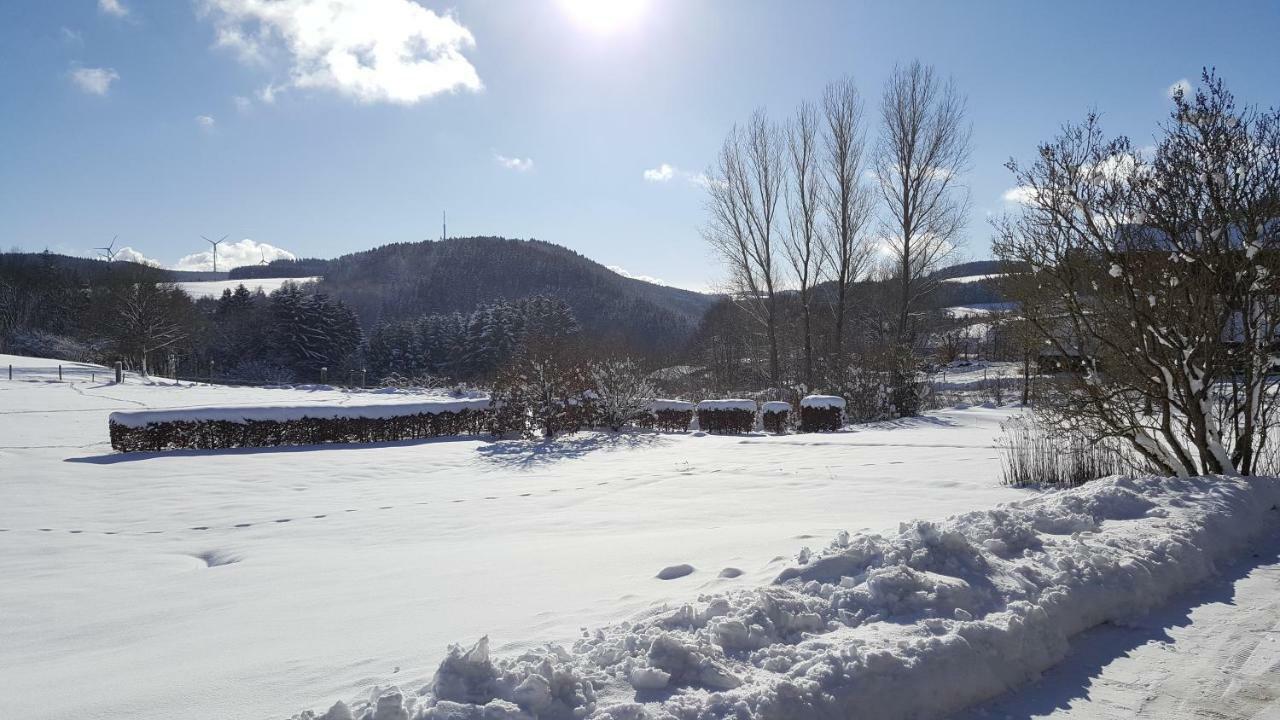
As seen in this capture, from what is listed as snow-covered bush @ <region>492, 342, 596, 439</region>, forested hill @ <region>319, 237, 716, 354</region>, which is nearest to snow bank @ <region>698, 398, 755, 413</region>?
snow-covered bush @ <region>492, 342, 596, 439</region>

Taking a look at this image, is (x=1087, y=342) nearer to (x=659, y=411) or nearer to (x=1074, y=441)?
(x=1074, y=441)

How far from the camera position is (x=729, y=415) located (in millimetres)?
17625

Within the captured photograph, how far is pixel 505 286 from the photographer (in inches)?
4471

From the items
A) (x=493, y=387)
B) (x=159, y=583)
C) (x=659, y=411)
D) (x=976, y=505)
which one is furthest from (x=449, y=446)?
(x=976, y=505)

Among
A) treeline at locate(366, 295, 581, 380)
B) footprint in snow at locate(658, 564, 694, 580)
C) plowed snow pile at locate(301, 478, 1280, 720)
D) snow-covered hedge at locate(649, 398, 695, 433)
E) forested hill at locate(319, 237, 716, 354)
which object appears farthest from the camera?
forested hill at locate(319, 237, 716, 354)

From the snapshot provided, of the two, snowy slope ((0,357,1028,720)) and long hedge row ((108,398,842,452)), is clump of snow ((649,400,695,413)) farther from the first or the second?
snowy slope ((0,357,1028,720))

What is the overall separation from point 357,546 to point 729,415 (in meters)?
12.6

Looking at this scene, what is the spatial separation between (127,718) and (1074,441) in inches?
360

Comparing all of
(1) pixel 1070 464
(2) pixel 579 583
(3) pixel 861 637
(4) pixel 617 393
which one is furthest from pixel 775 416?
(3) pixel 861 637

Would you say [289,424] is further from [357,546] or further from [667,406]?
[357,546]

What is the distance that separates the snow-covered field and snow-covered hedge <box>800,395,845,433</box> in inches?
317

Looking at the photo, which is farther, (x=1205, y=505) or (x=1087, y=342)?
(x=1087, y=342)

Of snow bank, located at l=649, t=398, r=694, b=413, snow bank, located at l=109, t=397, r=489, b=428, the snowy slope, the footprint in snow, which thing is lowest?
the snowy slope

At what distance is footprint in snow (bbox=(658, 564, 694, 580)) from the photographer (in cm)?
428
